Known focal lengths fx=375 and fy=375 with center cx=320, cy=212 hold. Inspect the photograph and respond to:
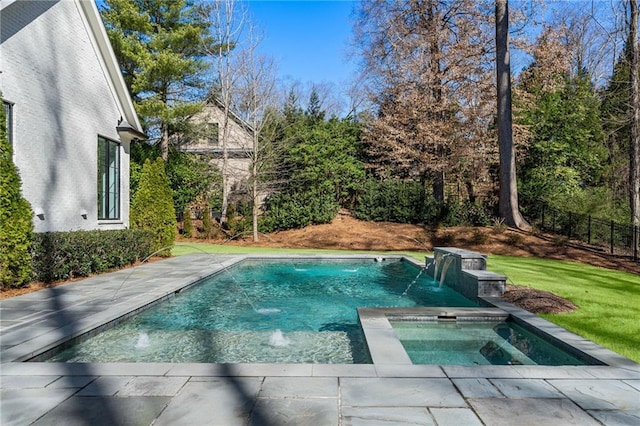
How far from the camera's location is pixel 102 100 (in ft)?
34.6

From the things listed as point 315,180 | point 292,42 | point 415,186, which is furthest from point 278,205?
point 292,42

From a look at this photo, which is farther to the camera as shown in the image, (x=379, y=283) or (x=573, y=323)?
(x=379, y=283)

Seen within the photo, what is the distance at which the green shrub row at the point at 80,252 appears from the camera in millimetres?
6879

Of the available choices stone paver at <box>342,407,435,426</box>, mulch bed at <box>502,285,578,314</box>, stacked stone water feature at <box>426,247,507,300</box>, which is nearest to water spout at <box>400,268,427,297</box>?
stacked stone water feature at <box>426,247,507,300</box>

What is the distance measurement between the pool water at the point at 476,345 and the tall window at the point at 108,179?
938 cm

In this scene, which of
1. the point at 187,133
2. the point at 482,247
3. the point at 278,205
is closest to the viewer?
the point at 482,247

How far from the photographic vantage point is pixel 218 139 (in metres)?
23.2

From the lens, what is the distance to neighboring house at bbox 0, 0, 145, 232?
24.1 ft

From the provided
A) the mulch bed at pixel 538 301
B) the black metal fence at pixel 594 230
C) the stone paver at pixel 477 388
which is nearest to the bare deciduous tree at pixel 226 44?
the black metal fence at pixel 594 230

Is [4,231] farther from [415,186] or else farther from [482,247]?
[415,186]

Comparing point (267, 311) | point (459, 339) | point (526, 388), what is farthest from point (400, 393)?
point (267, 311)

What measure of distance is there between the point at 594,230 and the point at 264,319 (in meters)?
14.1

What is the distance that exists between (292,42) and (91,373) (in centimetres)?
2004

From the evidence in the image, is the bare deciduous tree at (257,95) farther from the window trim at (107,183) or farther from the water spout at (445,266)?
the water spout at (445,266)
